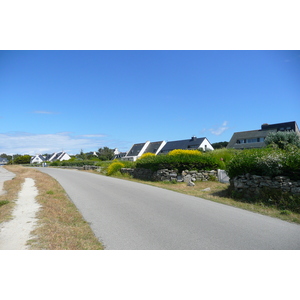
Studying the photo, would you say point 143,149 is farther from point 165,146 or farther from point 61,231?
point 61,231

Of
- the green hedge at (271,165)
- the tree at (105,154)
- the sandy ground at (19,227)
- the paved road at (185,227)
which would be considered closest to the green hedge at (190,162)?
the green hedge at (271,165)

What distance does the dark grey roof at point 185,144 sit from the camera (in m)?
56.0

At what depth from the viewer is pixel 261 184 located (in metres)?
8.63

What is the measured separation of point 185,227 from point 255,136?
43484 millimetres

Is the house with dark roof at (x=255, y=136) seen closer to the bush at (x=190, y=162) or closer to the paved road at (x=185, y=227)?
the bush at (x=190, y=162)

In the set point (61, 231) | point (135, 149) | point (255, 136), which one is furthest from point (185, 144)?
point (61, 231)

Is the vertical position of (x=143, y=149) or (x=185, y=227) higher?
(x=143, y=149)

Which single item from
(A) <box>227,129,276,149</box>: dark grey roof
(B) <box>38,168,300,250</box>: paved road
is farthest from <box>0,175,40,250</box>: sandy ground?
(A) <box>227,129,276,149</box>: dark grey roof

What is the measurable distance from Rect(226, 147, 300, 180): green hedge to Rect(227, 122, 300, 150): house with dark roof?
119 feet

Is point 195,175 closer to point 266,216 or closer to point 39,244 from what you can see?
point 266,216

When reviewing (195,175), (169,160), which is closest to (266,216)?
(195,175)

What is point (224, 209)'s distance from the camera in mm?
7637

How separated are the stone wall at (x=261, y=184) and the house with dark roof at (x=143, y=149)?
53.4 meters

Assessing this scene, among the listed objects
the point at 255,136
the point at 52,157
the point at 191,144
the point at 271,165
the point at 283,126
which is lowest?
the point at 271,165
